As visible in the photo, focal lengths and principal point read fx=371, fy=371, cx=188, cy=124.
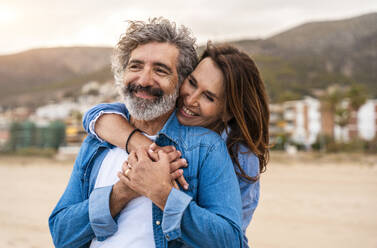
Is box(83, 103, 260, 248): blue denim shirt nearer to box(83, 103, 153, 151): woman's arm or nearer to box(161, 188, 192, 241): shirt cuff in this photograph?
box(83, 103, 153, 151): woman's arm

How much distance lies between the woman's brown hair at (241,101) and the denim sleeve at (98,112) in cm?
69

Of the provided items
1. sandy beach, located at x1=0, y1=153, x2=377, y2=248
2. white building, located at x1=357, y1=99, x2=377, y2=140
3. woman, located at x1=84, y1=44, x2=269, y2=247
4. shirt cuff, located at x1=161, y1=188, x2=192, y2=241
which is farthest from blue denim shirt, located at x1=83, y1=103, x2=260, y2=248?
white building, located at x1=357, y1=99, x2=377, y2=140

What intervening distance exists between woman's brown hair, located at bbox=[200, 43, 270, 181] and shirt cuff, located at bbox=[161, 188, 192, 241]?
1.93ft

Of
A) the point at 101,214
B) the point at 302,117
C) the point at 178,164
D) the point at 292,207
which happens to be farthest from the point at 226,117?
the point at 302,117

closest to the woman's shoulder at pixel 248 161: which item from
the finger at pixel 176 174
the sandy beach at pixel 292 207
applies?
the finger at pixel 176 174

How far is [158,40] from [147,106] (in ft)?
1.42

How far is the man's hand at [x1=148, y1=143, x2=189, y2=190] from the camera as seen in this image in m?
2.00

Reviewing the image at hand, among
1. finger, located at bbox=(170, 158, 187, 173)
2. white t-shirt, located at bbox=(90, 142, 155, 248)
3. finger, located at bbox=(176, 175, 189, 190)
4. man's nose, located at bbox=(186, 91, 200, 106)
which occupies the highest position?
man's nose, located at bbox=(186, 91, 200, 106)

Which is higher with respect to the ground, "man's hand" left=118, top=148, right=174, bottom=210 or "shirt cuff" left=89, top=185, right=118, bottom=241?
"man's hand" left=118, top=148, right=174, bottom=210

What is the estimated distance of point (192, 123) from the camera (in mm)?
2496

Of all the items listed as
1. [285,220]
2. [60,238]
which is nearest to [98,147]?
[60,238]

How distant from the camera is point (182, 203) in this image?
1.83m

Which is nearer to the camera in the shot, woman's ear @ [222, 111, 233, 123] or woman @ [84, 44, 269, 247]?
woman @ [84, 44, 269, 247]

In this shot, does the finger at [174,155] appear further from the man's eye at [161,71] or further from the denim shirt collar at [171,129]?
the man's eye at [161,71]
